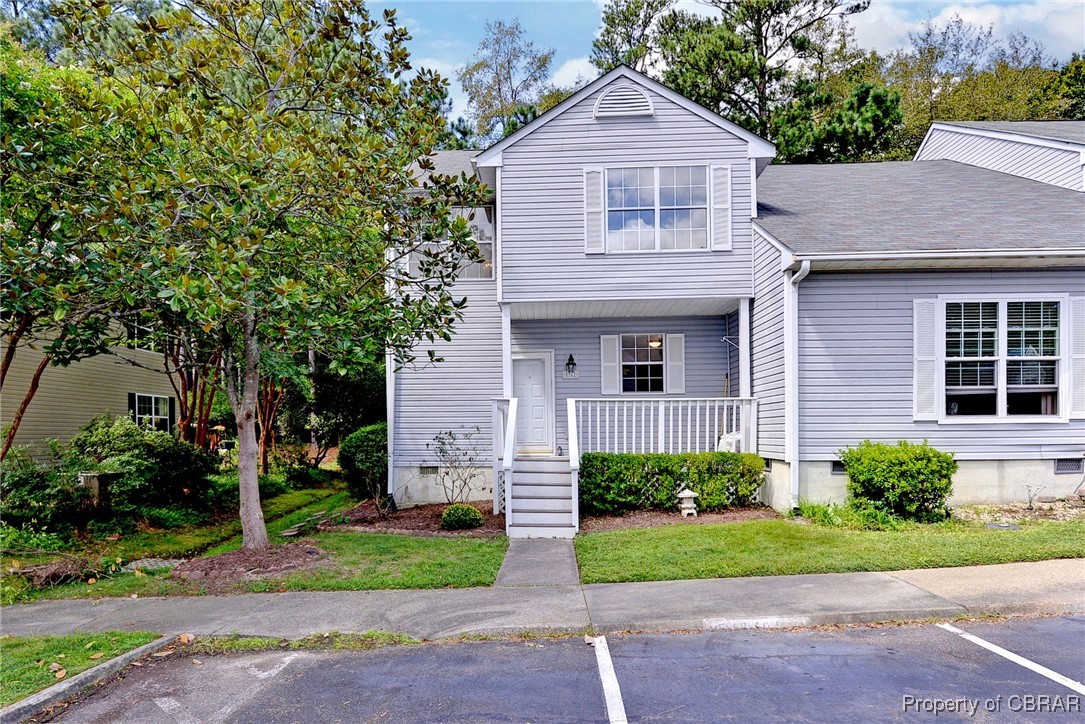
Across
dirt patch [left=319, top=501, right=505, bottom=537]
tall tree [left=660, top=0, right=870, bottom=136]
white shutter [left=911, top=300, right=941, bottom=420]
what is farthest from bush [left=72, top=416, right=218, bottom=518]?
tall tree [left=660, top=0, right=870, bottom=136]

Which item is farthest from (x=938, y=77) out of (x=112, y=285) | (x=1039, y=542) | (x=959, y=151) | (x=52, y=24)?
(x=52, y=24)

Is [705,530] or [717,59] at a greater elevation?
[717,59]

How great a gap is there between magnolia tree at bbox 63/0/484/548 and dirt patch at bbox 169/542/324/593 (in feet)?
1.22

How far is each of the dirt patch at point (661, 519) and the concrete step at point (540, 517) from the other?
27cm

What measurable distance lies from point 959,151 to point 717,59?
34.5 feet

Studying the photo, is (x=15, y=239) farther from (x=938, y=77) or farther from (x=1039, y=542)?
(x=938, y=77)

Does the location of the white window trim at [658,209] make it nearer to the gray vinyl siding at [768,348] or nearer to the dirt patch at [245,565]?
the gray vinyl siding at [768,348]

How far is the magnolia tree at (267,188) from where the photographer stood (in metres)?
6.80

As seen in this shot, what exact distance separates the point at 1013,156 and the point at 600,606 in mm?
13043

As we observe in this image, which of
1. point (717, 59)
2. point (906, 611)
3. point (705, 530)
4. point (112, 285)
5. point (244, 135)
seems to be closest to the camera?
point (906, 611)

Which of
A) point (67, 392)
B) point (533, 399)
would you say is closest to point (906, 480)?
point (533, 399)

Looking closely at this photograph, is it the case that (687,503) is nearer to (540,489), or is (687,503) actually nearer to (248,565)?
(540,489)

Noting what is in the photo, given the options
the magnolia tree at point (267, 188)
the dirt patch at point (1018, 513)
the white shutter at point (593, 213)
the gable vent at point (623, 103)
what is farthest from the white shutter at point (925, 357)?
the magnolia tree at point (267, 188)

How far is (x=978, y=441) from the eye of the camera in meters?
9.77
